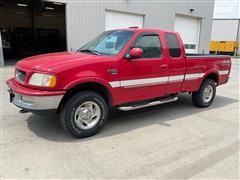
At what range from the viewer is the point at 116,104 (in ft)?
14.7

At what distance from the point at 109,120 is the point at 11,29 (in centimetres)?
2443

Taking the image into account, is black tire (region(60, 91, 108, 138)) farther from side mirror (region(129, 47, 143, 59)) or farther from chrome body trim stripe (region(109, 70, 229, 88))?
side mirror (region(129, 47, 143, 59))

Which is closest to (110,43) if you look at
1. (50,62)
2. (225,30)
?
(50,62)

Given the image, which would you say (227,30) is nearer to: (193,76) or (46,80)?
(193,76)

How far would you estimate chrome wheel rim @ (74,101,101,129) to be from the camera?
13.2 feet

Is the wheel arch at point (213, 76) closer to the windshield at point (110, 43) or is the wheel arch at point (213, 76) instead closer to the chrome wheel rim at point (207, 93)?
the chrome wheel rim at point (207, 93)

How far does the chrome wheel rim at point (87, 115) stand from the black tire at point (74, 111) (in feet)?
0.16

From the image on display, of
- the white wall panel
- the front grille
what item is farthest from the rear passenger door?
the white wall panel

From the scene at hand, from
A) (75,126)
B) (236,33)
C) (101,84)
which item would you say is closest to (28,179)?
(75,126)

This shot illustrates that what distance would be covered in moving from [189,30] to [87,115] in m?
16.8

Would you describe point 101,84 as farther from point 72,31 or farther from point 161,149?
point 72,31

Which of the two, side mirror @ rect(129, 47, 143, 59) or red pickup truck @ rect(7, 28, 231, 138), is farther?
side mirror @ rect(129, 47, 143, 59)

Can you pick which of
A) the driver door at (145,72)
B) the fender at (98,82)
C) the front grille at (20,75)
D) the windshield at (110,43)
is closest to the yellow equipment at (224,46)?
the driver door at (145,72)

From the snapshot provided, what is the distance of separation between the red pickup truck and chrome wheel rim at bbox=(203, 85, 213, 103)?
24.3 inches
